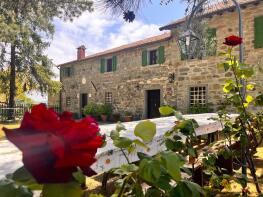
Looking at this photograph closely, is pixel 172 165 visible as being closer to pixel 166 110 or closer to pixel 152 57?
pixel 166 110

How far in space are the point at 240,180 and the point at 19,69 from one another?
743 inches

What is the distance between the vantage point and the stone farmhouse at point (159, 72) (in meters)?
12.6

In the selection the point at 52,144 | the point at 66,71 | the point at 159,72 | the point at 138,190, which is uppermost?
the point at 66,71

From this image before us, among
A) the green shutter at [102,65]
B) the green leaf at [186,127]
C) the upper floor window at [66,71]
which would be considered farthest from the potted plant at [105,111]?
the green leaf at [186,127]

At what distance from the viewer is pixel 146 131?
0.95m

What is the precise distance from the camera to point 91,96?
21.1 m

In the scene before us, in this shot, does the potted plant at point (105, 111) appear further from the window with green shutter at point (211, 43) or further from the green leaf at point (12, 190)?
the green leaf at point (12, 190)

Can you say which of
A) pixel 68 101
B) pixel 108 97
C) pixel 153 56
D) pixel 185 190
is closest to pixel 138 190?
pixel 185 190

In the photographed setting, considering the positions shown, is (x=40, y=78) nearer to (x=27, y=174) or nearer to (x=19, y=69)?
(x=19, y=69)

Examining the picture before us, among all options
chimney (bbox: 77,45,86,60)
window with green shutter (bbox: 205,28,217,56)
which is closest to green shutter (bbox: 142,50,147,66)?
window with green shutter (bbox: 205,28,217,56)

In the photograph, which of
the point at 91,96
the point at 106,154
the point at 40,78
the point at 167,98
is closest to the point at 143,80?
the point at 167,98

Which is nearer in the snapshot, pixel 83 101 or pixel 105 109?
pixel 105 109

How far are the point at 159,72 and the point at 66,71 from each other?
407 inches

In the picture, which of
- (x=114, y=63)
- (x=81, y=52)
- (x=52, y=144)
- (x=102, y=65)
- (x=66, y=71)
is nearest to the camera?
(x=52, y=144)
